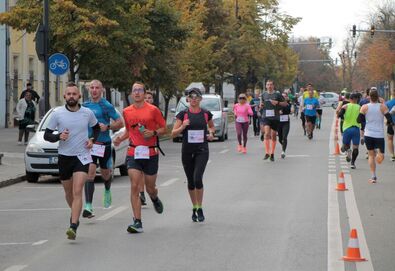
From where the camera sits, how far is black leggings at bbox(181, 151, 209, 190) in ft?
41.8

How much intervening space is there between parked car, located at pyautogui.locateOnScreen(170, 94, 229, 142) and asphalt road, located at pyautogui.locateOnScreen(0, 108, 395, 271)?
51.8 ft

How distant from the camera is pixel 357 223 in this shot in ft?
40.8

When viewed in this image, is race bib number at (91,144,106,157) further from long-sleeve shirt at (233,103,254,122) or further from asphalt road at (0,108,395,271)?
long-sleeve shirt at (233,103,254,122)

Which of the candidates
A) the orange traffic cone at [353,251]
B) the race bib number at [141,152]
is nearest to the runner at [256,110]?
the race bib number at [141,152]

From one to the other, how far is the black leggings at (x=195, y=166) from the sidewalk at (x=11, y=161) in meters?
7.12

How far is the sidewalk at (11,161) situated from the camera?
1991 cm

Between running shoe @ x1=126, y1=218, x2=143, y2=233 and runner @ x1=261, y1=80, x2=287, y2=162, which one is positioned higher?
runner @ x1=261, y1=80, x2=287, y2=162

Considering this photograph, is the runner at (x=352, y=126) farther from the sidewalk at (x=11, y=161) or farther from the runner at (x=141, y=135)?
the runner at (x=141, y=135)

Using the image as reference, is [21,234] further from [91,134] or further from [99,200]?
[99,200]

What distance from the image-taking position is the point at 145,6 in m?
31.7

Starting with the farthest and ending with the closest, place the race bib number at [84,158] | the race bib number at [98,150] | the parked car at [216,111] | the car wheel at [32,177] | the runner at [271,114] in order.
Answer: the parked car at [216,111] → the runner at [271,114] → the car wheel at [32,177] → the race bib number at [98,150] → the race bib number at [84,158]

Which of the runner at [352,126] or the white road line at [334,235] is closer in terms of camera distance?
the white road line at [334,235]

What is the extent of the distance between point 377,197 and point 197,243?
235 inches

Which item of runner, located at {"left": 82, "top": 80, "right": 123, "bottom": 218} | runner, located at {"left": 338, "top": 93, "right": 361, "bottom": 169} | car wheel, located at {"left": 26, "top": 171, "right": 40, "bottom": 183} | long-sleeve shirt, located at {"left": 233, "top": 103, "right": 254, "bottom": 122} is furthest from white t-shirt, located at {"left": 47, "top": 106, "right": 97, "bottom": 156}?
long-sleeve shirt, located at {"left": 233, "top": 103, "right": 254, "bottom": 122}
